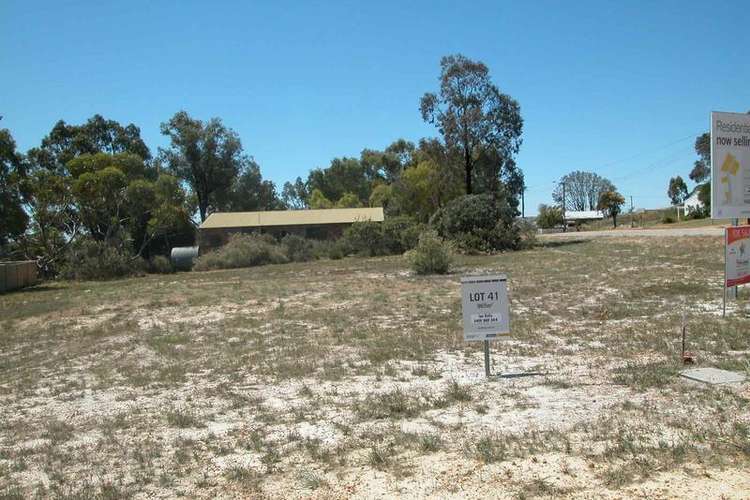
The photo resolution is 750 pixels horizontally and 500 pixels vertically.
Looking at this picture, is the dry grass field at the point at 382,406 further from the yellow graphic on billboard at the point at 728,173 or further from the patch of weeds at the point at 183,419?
the yellow graphic on billboard at the point at 728,173

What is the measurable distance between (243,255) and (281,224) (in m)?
12.0

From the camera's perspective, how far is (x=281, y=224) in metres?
55.8

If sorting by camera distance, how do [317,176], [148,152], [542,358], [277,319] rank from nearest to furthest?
[542,358], [277,319], [148,152], [317,176]

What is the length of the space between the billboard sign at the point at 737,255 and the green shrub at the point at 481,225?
24647mm

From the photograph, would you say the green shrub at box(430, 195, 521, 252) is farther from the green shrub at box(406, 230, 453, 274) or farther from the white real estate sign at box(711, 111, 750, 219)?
the white real estate sign at box(711, 111, 750, 219)

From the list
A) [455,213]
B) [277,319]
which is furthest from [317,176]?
[277,319]

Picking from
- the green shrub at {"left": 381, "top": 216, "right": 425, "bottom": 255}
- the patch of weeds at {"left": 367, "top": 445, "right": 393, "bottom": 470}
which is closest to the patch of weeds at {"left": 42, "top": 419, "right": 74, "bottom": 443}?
the patch of weeds at {"left": 367, "top": 445, "right": 393, "bottom": 470}

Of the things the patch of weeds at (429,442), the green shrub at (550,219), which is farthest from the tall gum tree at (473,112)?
the green shrub at (550,219)

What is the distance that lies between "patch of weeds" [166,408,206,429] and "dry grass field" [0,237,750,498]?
33mm

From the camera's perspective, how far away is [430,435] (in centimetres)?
571

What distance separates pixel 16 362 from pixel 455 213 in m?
29.3

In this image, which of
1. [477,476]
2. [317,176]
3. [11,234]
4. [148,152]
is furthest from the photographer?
[317,176]

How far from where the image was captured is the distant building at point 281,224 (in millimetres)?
54844

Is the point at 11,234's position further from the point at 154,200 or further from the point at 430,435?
the point at 430,435
